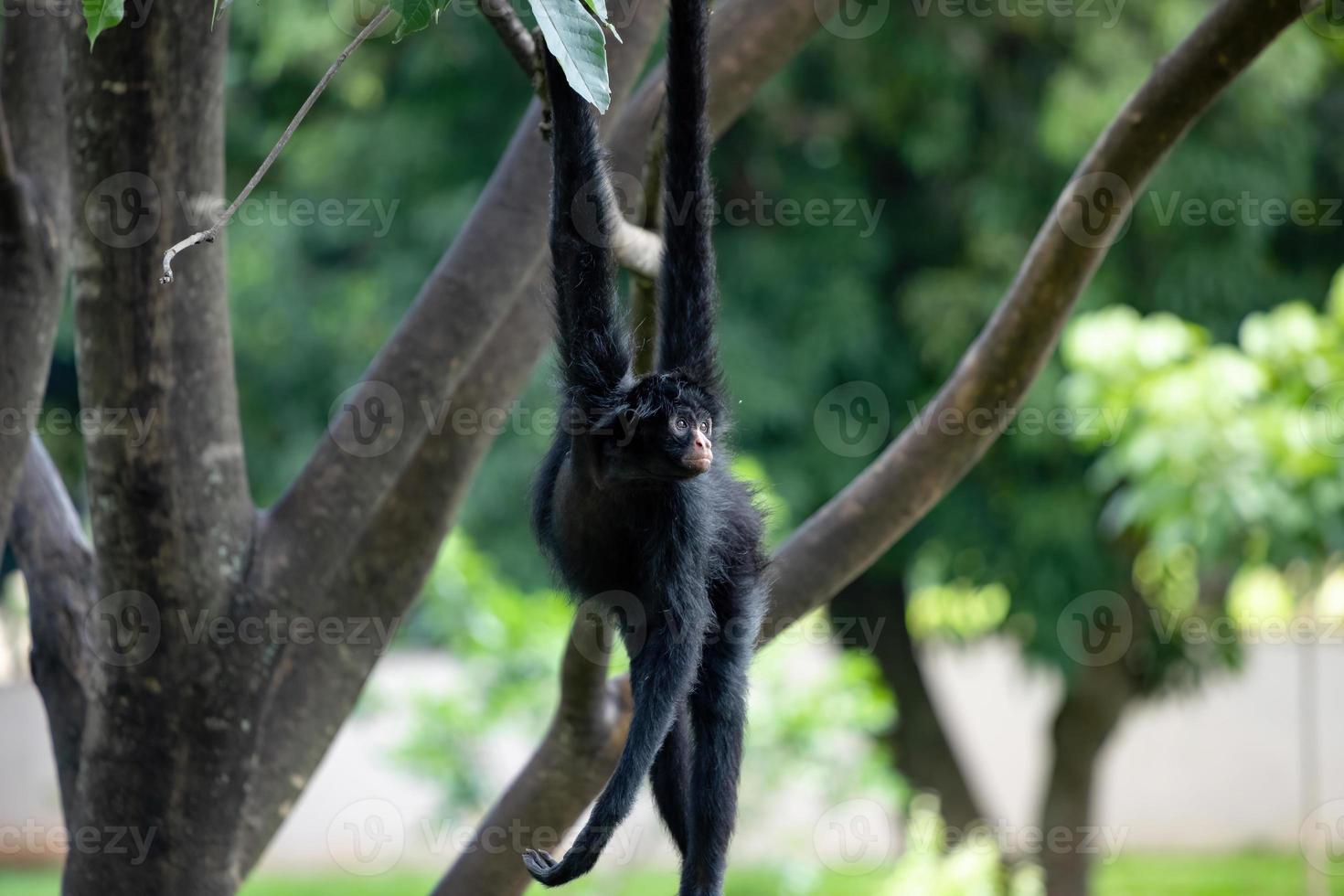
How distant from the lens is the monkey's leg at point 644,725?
2451 millimetres

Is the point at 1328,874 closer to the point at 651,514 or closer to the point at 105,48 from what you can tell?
the point at 651,514

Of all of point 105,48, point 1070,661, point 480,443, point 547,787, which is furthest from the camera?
point 1070,661

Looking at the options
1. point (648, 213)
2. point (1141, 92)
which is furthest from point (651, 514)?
point (1141, 92)

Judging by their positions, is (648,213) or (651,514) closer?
(651,514)

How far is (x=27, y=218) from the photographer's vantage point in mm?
3576

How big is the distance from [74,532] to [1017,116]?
304 inches

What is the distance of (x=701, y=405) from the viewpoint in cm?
275
